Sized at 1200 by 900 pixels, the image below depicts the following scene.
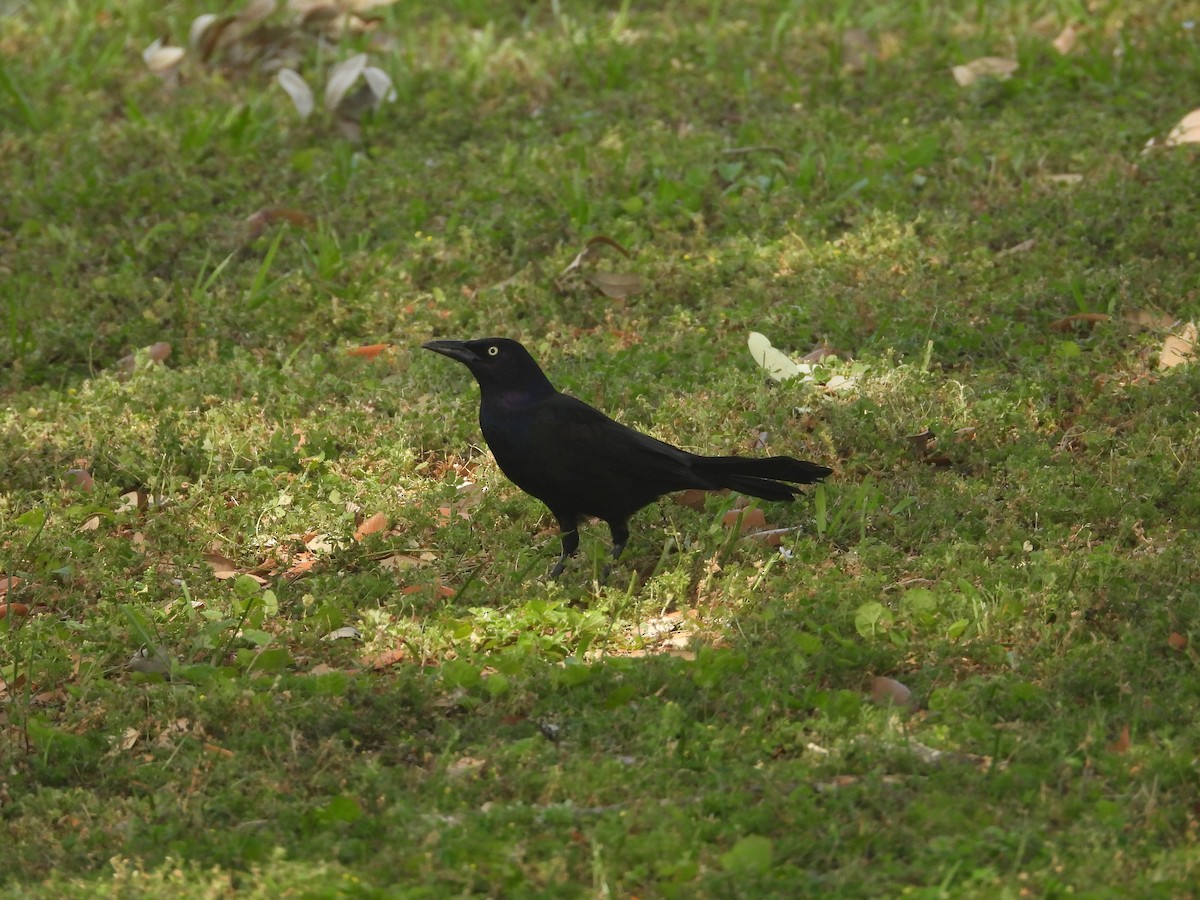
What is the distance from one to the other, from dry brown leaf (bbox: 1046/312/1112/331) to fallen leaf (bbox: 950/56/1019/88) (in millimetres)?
2522

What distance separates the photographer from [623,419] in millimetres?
6191

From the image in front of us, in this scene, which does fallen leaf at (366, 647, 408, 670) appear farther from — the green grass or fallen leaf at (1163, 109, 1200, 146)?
fallen leaf at (1163, 109, 1200, 146)

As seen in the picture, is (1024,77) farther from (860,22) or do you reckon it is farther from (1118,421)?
(1118,421)

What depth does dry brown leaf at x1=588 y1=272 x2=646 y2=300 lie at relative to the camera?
723 cm

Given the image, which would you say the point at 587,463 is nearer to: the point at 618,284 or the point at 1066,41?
the point at 618,284

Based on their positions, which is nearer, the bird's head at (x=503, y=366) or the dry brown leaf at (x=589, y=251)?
Result: the bird's head at (x=503, y=366)

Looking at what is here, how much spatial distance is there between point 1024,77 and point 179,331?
4893 mm

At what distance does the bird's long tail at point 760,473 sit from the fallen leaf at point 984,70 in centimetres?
428

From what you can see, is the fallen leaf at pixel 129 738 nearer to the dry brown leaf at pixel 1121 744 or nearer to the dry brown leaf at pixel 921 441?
the dry brown leaf at pixel 1121 744

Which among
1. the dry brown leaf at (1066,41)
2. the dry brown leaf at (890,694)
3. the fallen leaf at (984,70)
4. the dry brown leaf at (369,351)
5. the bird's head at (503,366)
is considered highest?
the bird's head at (503,366)

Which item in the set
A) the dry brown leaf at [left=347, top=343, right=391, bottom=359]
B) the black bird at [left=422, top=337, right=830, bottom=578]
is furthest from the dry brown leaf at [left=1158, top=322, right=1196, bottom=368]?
the dry brown leaf at [left=347, top=343, right=391, bottom=359]

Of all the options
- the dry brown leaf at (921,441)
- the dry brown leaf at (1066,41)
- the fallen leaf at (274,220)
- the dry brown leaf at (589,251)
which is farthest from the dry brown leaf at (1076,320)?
the fallen leaf at (274,220)

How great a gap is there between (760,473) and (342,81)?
479 centimetres

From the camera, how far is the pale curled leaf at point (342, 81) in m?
8.93
